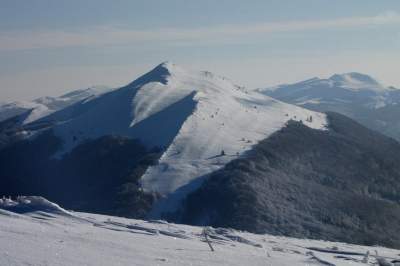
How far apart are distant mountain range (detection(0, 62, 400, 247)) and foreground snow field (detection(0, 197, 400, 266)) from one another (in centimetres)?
1815

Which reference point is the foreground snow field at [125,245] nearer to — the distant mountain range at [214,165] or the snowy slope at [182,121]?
the distant mountain range at [214,165]

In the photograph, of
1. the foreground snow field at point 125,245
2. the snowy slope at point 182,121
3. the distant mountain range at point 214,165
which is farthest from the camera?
the snowy slope at point 182,121

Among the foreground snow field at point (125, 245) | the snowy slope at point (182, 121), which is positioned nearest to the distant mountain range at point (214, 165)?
the snowy slope at point (182, 121)

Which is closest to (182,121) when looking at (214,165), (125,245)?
(214,165)

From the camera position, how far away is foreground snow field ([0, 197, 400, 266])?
17438mm

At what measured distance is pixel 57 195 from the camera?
58.0 metres

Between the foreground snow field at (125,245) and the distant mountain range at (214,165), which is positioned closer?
the foreground snow field at (125,245)

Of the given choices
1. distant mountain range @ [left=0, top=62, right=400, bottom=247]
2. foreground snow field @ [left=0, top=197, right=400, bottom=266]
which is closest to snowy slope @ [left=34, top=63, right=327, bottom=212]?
distant mountain range @ [left=0, top=62, right=400, bottom=247]

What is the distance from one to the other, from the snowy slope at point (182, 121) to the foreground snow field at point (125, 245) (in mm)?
23749

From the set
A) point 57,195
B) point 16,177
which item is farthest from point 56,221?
point 16,177

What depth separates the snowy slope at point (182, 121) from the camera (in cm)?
5675

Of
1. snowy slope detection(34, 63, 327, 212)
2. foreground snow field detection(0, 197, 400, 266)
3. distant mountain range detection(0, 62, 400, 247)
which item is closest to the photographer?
foreground snow field detection(0, 197, 400, 266)

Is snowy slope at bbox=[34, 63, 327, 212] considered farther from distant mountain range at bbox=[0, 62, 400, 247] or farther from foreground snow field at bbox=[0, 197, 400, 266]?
foreground snow field at bbox=[0, 197, 400, 266]

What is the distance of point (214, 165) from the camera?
2222 inches
